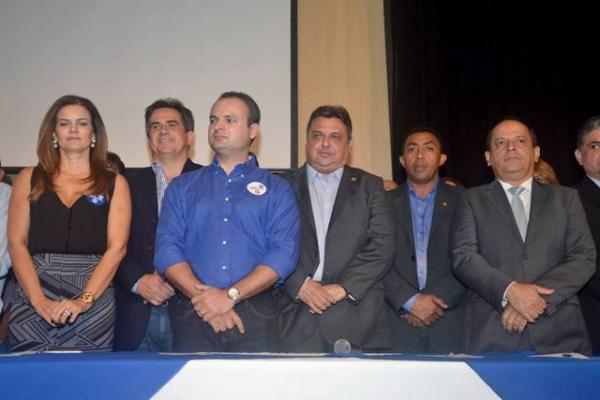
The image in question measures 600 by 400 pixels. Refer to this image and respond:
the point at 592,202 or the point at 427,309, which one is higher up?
the point at 592,202

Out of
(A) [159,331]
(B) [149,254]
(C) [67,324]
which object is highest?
(B) [149,254]

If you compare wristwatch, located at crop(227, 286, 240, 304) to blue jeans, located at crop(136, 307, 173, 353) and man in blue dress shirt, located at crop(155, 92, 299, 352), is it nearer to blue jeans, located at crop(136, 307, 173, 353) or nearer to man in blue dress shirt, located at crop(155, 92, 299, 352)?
man in blue dress shirt, located at crop(155, 92, 299, 352)

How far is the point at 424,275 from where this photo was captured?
3318 mm

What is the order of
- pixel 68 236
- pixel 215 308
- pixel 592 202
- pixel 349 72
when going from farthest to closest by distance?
pixel 349 72 → pixel 592 202 → pixel 68 236 → pixel 215 308

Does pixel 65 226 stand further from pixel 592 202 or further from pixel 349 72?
pixel 349 72

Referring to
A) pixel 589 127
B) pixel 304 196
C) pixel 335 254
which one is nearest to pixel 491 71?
pixel 589 127

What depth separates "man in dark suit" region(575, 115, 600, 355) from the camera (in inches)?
119

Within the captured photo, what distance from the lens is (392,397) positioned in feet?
5.28

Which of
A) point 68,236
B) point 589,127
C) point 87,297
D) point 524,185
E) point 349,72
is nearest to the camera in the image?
point 87,297

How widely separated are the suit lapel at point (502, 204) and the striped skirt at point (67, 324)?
1.77 meters

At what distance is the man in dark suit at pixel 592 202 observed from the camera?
9.88 feet

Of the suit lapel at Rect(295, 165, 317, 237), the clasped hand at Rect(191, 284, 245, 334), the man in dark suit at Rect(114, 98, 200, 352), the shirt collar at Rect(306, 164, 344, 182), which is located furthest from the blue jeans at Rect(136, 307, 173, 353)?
the shirt collar at Rect(306, 164, 344, 182)

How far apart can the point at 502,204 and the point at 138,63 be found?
9.54 ft

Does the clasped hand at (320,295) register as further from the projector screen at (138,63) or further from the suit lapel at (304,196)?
the projector screen at (138,63)
